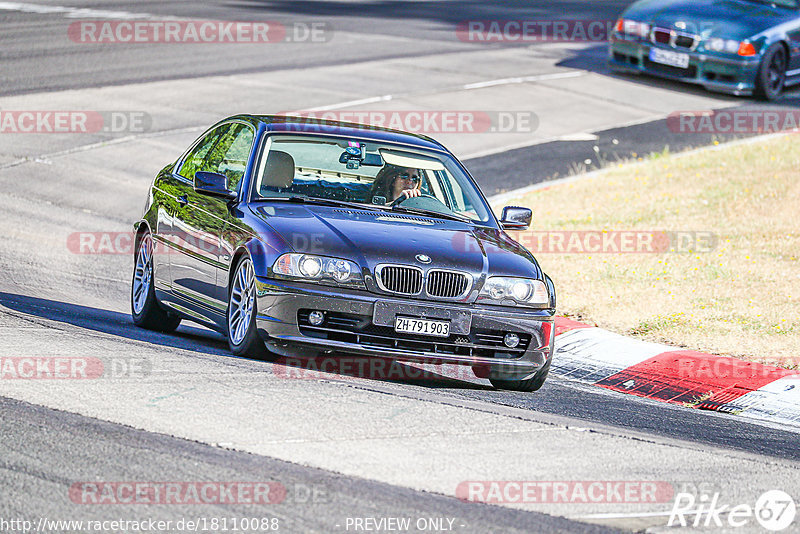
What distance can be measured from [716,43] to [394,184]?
13784mm

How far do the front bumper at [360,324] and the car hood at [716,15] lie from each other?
14.8 meters

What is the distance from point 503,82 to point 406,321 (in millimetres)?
15561

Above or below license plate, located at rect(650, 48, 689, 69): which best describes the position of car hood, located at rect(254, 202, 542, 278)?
above

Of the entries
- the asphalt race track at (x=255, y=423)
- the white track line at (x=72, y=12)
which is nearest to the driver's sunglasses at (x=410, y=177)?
the asphalt race track at (x=255, y=423)

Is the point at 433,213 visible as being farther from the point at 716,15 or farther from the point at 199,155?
the point at 716,15

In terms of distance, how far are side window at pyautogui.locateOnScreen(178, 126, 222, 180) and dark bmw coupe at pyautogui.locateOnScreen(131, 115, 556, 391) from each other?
2 centimetres

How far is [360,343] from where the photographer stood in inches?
299

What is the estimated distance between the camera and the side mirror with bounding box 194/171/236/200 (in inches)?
330

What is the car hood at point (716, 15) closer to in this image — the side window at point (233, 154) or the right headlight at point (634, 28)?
the right headlight at point (634, 28)

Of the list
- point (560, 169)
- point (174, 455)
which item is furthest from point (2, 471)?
point (560, 169)

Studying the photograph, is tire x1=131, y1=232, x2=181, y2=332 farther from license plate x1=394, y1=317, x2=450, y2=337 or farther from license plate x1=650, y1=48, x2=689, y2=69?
license plate x1=650, y1=48, x2=689, y2=69

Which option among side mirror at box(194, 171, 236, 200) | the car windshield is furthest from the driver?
side mirror at box(194, 171, 236, 200)

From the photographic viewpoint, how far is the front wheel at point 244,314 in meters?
7.72

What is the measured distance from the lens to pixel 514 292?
7910 mm
